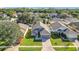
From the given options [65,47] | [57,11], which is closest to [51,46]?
[65,47]

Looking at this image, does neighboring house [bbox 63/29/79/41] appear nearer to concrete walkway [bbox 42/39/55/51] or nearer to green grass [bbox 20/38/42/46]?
concrete walkway [bbox 42/39/55/51]

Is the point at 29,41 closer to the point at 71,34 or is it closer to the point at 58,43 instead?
the point at 58,43

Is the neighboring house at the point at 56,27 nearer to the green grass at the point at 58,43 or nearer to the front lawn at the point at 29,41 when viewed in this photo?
the green grass at the point at 58,43

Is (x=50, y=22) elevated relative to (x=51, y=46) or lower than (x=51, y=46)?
elevated

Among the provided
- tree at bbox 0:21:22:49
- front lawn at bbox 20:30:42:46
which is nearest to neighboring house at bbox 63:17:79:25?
front lawn at bbox 20:30:42:46

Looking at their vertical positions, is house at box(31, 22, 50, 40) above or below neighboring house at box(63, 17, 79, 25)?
below
